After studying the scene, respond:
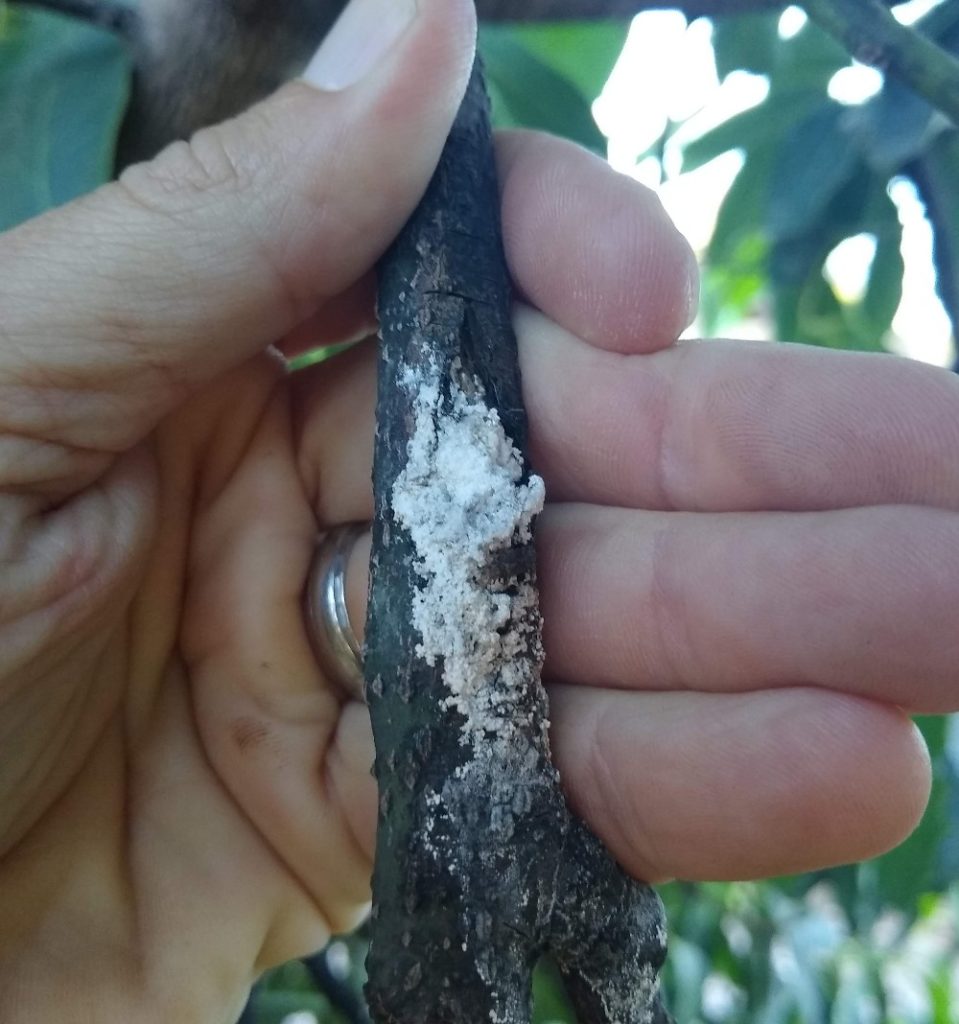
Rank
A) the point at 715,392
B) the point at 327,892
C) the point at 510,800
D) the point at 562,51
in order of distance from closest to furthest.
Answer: the point at 510,800 < the point at 715,392 < the point at 327,892 < the point at 562,51

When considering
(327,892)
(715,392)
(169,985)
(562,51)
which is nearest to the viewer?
(715,392)

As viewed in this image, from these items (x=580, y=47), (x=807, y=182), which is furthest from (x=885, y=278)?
(x=580, y=47)

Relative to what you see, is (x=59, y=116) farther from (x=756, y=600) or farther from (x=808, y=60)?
(x=808, y=60)

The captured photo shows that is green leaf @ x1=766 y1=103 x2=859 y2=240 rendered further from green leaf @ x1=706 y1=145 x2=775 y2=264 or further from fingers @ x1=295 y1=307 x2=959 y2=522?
fingers @ x1=295 y1=307 x2=959 y2=522

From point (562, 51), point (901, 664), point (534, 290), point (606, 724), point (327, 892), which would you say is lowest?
point (327, 892)

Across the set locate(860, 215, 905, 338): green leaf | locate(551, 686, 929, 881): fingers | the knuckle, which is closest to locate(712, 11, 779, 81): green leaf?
locate(860, 215, 905, 338): green leaf

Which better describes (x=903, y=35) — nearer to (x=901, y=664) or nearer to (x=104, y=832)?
(x=901, y=664)

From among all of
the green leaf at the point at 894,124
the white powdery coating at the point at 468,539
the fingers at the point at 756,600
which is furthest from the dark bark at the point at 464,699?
the green leaf at the point at 894,124

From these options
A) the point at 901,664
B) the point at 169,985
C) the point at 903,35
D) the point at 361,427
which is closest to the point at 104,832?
the point at 169,985
